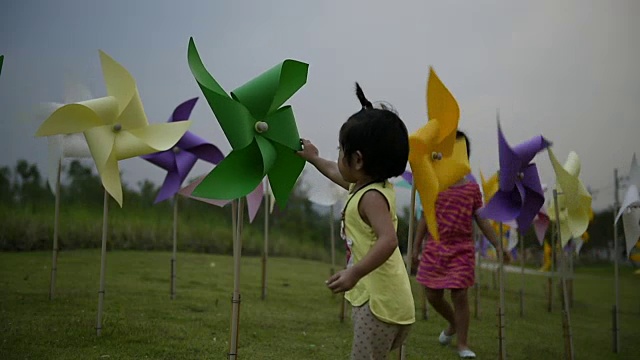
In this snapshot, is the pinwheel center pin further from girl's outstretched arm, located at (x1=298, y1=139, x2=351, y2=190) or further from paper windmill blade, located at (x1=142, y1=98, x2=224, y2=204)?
paper windmill blade, located at (x1=142, y1=98, x2=224, y2=204)

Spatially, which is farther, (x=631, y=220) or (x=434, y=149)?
(x=631, y=220)

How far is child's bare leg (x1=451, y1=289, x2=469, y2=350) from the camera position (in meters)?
2.91

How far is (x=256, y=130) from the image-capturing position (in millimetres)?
2061

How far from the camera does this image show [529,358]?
301 cm

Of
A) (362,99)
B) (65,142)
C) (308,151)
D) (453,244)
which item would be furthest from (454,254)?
(65,142)

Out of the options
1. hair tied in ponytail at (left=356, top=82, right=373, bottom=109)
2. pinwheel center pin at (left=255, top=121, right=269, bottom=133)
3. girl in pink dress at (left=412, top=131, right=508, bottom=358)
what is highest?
hair tied in ponytail at (left=356, top=82, right=373, bottom=109)

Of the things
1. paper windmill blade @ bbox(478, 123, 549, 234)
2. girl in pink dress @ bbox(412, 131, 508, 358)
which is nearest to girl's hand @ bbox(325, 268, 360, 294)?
paper windmill blade @ bbox(478, 123, 549, 234)

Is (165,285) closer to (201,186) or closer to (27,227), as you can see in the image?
(27,227)

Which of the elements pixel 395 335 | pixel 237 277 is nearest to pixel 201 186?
pixel 237 277

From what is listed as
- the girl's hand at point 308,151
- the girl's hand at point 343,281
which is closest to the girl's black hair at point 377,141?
the girl's hand at point 343,281

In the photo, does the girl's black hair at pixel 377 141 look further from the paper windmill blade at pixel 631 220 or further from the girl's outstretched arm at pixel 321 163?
the paper windmill blade at pixel 631 220

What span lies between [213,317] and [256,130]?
1597mm

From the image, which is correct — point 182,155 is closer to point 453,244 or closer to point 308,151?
point 453,244

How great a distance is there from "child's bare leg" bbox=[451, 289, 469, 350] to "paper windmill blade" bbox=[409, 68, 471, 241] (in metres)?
0.72
